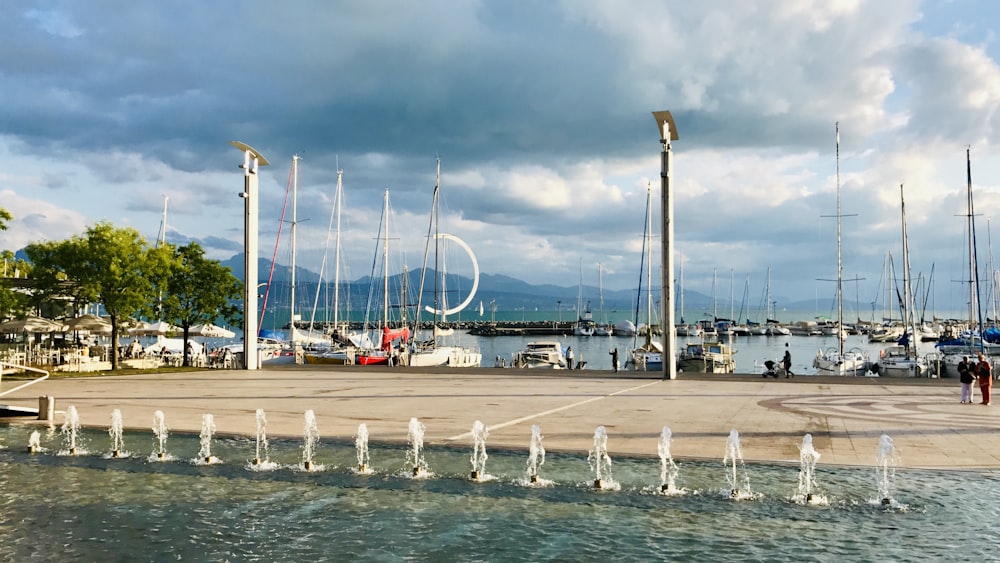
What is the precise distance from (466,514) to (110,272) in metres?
34.0

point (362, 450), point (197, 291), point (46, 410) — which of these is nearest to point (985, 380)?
point (362, 450)

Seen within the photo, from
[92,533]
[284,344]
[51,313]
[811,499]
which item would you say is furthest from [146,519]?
[284,344]

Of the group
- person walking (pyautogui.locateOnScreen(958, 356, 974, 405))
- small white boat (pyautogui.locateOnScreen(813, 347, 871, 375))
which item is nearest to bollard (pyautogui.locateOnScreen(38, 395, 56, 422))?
person walking (pyautogui.locateOnScreen(958, 356, 974, 405))

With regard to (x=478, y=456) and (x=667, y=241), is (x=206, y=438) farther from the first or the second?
(x=667, y=241)

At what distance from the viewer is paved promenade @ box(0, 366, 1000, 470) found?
52.5 ft

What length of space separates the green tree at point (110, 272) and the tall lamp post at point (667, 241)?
88.2 ft

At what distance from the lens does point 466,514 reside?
11.2m

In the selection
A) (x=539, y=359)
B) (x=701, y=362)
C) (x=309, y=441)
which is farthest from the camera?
(x=539, y=359)

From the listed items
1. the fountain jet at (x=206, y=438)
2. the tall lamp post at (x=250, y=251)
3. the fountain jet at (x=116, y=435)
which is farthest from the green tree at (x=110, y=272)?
the fountain jet at (x=206, y=438)

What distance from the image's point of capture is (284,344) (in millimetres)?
73250

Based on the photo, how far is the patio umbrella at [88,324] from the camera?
4253cm

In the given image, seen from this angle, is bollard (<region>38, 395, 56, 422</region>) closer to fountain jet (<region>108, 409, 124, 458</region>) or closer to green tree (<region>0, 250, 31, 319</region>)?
fountain jet (<region>108, 409, 124, 458</region>)

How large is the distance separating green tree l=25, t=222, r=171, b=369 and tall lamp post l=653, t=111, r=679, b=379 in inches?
1059

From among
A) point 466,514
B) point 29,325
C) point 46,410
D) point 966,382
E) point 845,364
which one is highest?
point 29,325
